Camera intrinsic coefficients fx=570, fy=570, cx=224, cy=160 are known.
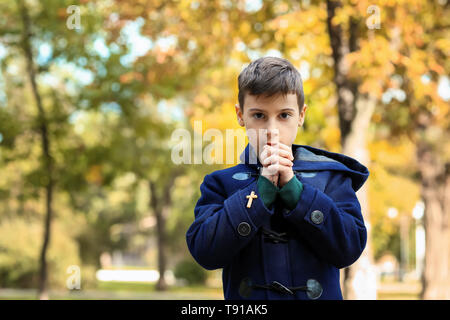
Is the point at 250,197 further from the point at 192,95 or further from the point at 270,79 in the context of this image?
the point at 192,95

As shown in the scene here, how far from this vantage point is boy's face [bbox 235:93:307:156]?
6.77 ft

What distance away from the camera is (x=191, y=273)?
29016 mm

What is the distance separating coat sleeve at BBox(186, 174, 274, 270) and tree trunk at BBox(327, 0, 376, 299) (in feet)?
18.8

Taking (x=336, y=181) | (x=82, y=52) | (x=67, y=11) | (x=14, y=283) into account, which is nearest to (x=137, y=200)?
(x=14, y=283)

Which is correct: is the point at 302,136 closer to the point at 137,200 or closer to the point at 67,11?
the point at 67,11

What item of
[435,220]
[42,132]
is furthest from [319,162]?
[435,220]

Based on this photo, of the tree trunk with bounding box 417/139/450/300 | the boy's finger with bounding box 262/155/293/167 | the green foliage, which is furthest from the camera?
the green foliage

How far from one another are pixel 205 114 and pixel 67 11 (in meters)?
3.54

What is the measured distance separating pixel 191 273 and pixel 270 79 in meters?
27.7

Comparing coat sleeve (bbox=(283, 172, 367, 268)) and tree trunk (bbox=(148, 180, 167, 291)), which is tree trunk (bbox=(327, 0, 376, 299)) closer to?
coat sleeve (bbox=(283, 172, 367, 268))

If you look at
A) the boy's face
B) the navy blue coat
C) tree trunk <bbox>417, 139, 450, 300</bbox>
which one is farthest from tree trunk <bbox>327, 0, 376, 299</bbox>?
tree trunk <bbox>417, 139, 450, 300</bbox>

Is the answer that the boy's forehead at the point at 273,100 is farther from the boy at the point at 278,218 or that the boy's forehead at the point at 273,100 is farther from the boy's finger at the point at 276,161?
the boy's finger at the point at 276,161

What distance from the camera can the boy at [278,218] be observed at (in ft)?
6.52

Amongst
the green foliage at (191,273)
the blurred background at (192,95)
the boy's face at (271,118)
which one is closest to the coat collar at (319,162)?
the boy's face at (271,118)
